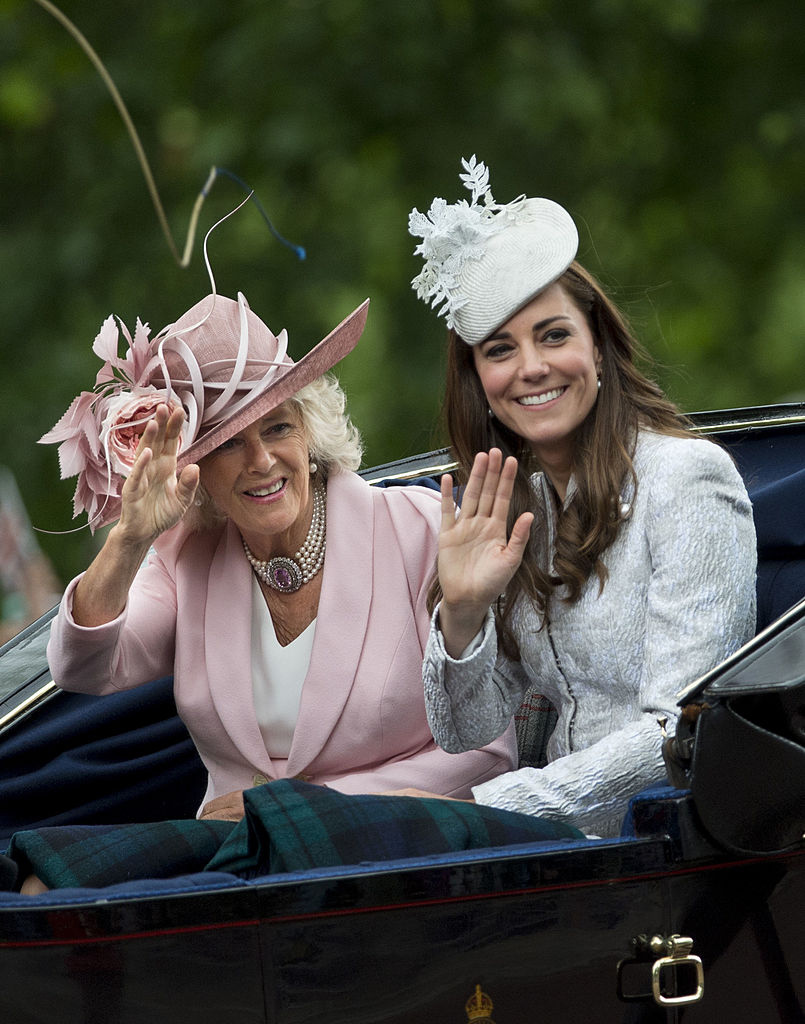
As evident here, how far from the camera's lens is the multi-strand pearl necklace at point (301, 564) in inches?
101

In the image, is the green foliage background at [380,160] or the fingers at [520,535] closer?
the fingers at [520,535]

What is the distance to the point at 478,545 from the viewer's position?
2.20 m

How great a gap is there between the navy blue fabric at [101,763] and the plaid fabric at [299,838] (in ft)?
2.21

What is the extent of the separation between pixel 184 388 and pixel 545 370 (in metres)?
0.61

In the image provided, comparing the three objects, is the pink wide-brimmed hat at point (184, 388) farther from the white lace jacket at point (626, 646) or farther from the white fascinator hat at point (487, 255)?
the white lace jacket at point (626, 646)

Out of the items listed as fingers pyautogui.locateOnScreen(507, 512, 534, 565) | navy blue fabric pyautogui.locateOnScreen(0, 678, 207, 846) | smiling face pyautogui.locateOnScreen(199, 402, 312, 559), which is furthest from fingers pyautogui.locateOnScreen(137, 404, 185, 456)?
navy blue fabric pyautogui.locateOnScreen(0, 678, 207, 846)

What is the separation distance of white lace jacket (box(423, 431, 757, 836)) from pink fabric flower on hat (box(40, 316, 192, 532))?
0.58 metres

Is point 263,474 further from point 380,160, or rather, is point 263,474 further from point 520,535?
point 380,160

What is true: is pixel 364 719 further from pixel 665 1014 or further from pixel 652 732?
pixel 665 1014

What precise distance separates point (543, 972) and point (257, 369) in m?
1.13

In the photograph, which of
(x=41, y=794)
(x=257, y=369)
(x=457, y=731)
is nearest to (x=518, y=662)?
(x=457, y=731)

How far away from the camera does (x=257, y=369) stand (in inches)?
Answer: 97.3

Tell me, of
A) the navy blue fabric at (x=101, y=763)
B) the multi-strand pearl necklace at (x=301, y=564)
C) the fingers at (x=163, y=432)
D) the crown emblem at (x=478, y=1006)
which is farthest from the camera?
the navy blue fabric at (x=101, y=763)

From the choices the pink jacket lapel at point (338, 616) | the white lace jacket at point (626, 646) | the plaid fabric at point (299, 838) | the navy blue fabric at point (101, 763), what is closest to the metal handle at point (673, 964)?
the plaid fabric at point (299, 838)
